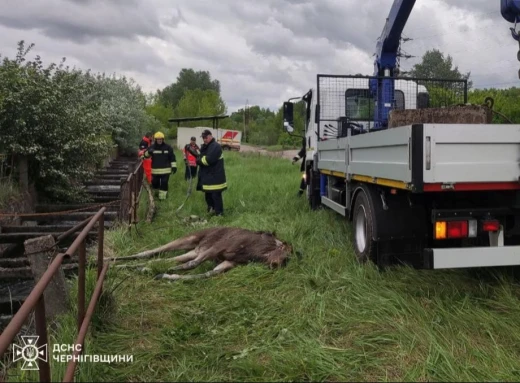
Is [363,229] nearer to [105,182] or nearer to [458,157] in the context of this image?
[458,157]

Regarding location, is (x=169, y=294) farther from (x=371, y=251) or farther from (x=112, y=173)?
(x=112, y=173)

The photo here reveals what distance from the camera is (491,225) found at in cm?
394

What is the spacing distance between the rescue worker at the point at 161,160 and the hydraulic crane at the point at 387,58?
531 centimetres

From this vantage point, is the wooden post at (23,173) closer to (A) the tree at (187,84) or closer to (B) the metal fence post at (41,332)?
(B) the metal fence post at (41,332)

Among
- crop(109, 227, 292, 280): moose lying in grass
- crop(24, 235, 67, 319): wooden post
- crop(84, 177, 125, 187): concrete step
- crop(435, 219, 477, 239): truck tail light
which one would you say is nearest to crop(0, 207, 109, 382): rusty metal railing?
crop(24, 235, 67, 319): wooden post

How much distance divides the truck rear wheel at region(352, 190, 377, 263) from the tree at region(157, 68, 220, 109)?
250 ft

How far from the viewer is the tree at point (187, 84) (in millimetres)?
79938

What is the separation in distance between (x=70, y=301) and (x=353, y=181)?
11.8 feet

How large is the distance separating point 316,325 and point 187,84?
82.5 metres

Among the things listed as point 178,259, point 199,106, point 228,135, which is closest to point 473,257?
point 178,259

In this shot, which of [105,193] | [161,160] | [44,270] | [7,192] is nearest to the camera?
[44,270]

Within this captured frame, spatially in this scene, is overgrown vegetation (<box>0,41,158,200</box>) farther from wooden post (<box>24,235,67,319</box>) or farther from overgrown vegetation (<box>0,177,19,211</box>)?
wooden post (<box>24,235,67,319</box>)

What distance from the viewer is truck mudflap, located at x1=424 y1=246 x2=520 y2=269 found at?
12.6 ft

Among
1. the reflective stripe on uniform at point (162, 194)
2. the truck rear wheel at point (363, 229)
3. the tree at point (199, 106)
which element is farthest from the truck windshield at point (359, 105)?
the tree at point (199, 106)
